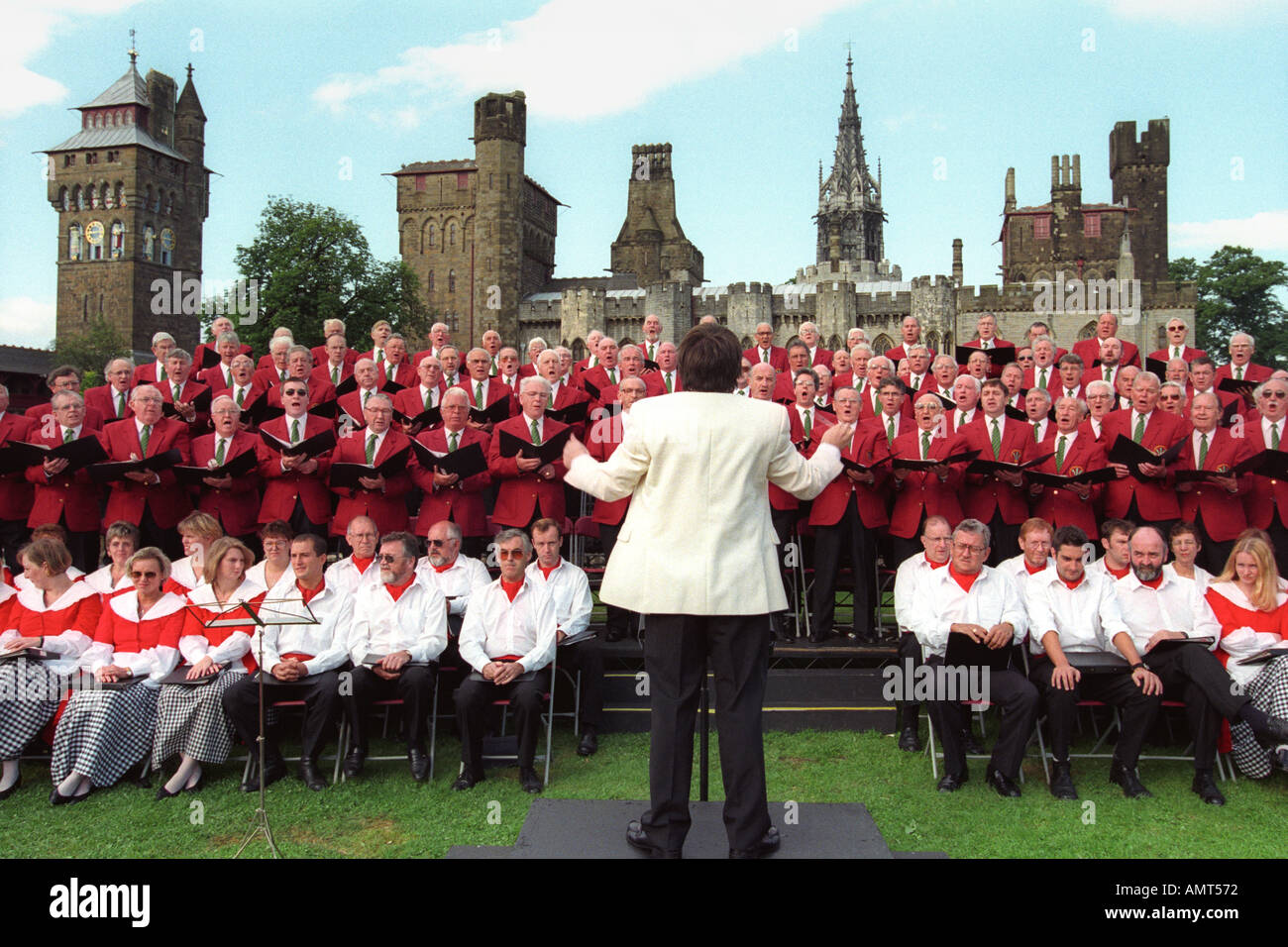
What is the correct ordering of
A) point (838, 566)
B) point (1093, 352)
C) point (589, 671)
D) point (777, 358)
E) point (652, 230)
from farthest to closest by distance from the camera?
point (652, 230)
point (777, 358)
point (1093, 352)
point (838, 566)
point (589, 671)

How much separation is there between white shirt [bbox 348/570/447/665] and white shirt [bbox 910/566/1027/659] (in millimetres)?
3007

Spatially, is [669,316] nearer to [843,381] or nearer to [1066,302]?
[1066,302]

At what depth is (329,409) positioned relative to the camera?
8.59 metres

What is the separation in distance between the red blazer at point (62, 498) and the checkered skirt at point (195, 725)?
2.54m

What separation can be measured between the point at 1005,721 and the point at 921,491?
81.1 inches

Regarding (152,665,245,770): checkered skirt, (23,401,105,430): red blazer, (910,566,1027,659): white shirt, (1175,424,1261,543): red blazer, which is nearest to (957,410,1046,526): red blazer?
(1175,424,1261,543): red blazer

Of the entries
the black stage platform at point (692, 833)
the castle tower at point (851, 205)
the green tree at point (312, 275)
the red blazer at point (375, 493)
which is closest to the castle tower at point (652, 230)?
the castle tower at point (851, 205)

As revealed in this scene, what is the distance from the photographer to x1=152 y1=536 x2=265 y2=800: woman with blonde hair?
5770 millimetres

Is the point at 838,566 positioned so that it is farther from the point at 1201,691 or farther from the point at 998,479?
the point at 1201,691

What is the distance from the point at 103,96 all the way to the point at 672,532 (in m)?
78.9

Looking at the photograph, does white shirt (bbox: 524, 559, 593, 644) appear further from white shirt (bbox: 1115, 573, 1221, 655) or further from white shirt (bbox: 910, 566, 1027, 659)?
white shirt (bbox: 1115, 573, 1221, 655)

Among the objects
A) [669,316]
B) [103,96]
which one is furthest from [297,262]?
[103,96]

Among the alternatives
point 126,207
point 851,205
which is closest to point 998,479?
point 126,207

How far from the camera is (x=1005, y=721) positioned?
225 inches
